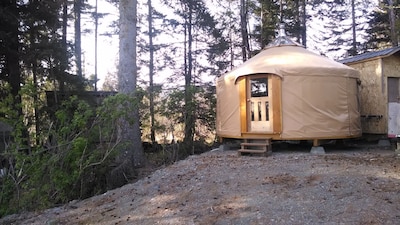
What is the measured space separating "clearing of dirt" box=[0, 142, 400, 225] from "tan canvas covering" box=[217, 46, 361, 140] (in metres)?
1.22

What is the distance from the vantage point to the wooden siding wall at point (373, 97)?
25.9 ft

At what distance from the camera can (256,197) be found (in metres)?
3.81

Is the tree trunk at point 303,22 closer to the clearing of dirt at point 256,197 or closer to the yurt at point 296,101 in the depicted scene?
the yurt at point 296,101

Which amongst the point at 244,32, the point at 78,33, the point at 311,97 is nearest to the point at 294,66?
the point at 311,97

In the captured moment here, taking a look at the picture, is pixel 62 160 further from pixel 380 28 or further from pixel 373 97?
pixel 380 28

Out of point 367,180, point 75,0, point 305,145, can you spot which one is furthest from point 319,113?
point 75,0

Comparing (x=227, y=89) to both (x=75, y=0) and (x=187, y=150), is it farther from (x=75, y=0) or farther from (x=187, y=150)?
(x=75, y=0)

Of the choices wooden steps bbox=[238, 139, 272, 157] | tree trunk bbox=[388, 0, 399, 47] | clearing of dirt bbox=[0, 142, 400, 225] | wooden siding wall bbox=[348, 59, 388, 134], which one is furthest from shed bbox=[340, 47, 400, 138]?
tree trunk bbox=[388, 0, 399, 47]

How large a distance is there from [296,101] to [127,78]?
3903 millimetres

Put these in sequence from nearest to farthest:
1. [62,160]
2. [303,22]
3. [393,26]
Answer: [62,160] < [393,26] < [303,22]

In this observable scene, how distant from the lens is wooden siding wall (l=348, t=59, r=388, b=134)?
7.90 metres

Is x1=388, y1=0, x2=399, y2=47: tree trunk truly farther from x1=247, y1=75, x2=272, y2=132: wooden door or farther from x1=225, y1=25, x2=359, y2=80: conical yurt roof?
x1=247, y1=75, x2=272, y2=132: wooden door

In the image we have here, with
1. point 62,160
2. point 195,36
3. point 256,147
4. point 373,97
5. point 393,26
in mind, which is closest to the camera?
point 62,160

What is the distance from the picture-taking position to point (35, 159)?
5223 millimetres
